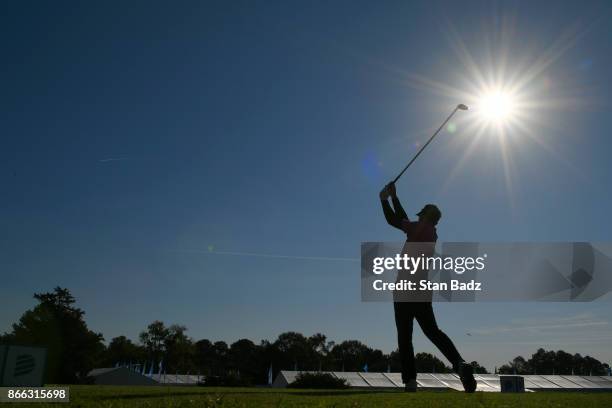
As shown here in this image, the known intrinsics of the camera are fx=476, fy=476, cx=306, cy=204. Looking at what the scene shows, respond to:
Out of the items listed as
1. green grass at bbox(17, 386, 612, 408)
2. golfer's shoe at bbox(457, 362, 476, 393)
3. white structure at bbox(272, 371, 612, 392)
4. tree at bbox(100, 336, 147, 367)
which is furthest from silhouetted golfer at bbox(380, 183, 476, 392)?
tree at bbox(100, 336, 147, 367)

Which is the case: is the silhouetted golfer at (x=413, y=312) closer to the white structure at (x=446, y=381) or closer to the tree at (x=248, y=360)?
the white structure at (x=446, y=381)

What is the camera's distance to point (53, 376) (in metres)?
61.1

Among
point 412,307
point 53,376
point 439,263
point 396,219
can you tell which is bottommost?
point 53,376

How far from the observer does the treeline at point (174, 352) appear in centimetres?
6081

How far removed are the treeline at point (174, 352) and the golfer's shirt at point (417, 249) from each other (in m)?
13.8

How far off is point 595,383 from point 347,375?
3763 cm

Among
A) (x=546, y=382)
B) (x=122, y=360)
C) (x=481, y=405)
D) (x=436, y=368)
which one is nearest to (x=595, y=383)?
(x=546, y=382)

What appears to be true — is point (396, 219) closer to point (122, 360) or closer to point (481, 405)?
point (481, 405)

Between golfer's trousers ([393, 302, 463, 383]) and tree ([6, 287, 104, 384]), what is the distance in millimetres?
60130

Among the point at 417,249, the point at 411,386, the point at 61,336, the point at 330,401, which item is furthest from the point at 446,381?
the point at 330,401

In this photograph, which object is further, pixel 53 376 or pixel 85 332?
pixel 85 332

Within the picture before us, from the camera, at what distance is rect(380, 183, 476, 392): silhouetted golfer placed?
9156 millimetres

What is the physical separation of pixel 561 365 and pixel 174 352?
109 m

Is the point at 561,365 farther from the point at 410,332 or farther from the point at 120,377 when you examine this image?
the point at 410,332
